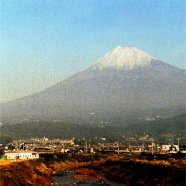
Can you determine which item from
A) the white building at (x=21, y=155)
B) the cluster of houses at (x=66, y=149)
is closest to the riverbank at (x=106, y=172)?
the white building at (x=21, y=155)

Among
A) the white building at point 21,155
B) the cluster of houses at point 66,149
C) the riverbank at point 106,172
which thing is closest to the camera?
the riverbank at point 106,172

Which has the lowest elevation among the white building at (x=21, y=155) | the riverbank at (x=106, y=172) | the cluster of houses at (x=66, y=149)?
the riverbank at (x=106, y=172)

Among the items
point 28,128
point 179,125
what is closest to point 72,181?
point 179,125

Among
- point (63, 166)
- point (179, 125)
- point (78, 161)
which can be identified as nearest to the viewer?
point (63, 166)

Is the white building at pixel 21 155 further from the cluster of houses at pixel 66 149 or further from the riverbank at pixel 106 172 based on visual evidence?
the riverbank at pixel 106 172

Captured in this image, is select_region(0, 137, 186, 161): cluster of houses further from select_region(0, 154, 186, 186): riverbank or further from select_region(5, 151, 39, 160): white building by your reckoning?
select_region(0, 154, 186, 186): riverbank

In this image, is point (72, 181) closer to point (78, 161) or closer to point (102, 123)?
point (78, 161)

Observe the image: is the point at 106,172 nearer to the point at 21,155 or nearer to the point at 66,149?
the point at 21,155

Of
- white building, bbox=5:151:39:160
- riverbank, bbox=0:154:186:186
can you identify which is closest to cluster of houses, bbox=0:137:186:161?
white building, bbox=5:151:39:160
